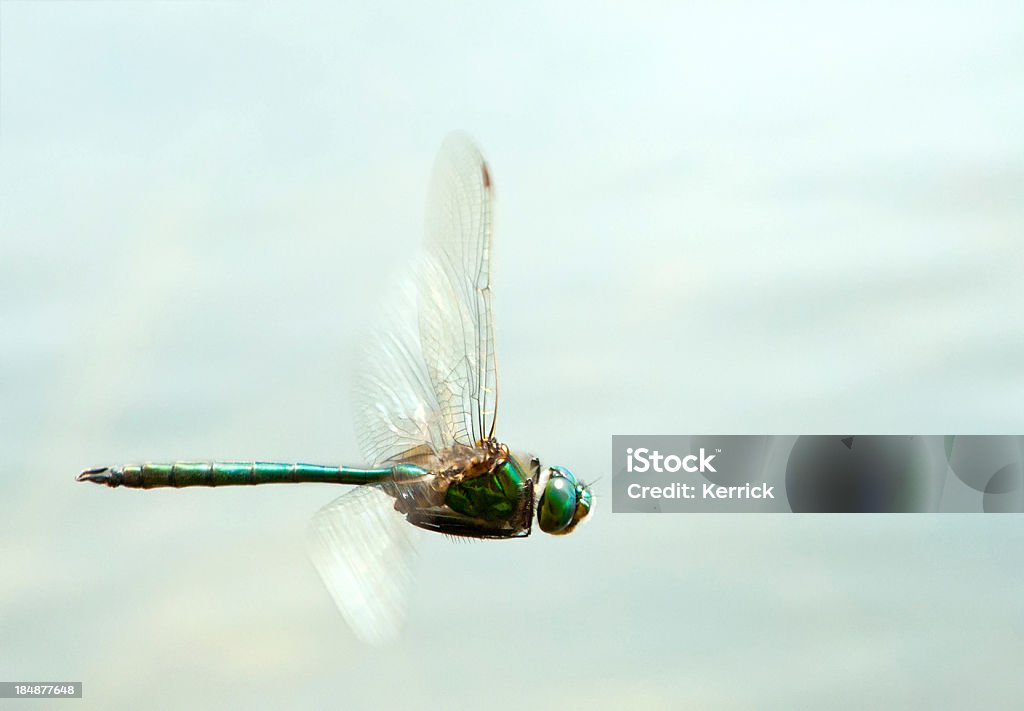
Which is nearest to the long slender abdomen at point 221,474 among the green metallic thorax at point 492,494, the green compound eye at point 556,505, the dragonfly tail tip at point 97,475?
the dragonfly tail tip at point 97,475

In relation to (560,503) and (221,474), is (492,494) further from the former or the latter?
(221,474)

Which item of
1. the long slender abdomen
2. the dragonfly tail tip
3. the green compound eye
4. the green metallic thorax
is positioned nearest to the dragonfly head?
the green compound eye

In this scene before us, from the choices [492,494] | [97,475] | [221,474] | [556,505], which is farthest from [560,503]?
[97,475]

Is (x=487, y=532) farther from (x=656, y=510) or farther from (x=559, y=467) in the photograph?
(x=656, y=510)

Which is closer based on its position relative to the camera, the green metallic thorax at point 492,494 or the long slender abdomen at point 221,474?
the green metallic thorax at point 492,494

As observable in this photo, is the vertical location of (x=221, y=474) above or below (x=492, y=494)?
above

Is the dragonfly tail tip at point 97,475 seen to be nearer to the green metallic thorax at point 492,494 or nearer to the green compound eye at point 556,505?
the green metallic thorax at point 492,494

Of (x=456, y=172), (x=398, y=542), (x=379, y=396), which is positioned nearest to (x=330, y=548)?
(x=398, y=542)
